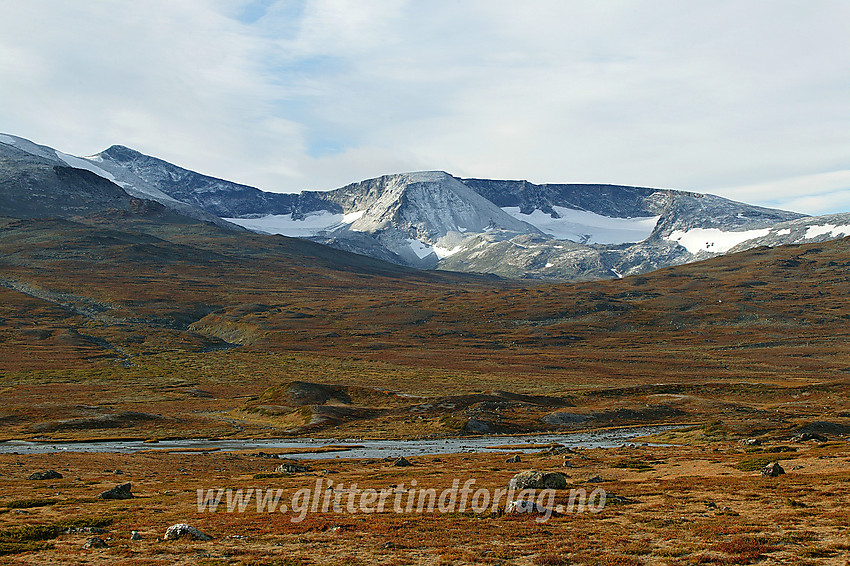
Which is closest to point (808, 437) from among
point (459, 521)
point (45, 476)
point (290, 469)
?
point (290, 469)

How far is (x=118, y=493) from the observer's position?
42656 millimetres

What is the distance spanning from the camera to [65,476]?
2136 inches

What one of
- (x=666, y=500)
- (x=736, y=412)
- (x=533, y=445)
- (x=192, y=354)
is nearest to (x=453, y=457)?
(x=533, y=445)

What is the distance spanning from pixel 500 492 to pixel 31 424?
262ft

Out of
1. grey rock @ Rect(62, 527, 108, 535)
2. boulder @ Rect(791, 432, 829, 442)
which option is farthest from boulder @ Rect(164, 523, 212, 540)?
boulder @ Rect(791, 432, 829, 442)

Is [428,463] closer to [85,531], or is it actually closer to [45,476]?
[45,476]

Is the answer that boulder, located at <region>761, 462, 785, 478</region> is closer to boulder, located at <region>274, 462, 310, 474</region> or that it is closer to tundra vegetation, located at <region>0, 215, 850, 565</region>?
tundra vegetation, located at <region>0, 215, 850, 565</region>

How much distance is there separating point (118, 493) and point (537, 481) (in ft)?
89.3

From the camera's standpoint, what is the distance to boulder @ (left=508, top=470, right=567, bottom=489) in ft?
139

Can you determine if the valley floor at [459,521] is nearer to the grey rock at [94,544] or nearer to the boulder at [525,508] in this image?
the grey rock at [94,544]

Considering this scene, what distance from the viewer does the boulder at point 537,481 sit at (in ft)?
139

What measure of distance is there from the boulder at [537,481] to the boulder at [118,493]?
25151 mm

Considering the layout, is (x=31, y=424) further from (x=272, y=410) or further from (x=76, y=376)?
(x=76, y=376)

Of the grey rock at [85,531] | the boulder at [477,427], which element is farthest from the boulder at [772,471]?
the boulder at [477,427]
